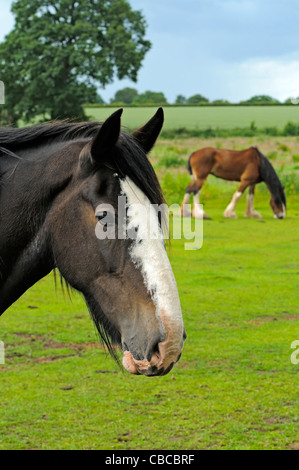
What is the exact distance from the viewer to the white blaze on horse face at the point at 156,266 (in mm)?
1747

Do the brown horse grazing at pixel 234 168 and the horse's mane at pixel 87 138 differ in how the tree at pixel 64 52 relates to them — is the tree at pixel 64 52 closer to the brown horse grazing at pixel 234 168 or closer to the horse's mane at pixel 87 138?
the brown horse grazing at pixel 234 168

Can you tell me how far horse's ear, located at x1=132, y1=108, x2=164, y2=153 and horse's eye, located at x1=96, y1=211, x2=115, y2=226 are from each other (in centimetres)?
38

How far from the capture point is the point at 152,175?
2035 mm

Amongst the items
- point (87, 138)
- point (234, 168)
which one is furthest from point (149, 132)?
point (234, 168)

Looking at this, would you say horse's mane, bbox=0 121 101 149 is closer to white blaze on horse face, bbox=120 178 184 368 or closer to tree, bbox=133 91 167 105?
white blaze on horse face, bbox=120 178 184 368

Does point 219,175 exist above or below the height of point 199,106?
below

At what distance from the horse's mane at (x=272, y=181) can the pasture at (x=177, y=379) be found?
7.04 meters

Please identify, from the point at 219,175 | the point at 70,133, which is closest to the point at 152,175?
the point at 70,133

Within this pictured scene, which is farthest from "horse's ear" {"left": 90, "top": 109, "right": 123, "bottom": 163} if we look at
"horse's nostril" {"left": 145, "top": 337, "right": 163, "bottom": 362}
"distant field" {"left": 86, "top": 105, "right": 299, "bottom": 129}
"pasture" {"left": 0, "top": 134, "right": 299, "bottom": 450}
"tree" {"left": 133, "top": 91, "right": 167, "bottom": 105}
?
"tree" {"left": 133, "top": 91, "right": 167, "bottom": 105}

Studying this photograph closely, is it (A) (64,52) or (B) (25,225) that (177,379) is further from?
(A) (64,52)

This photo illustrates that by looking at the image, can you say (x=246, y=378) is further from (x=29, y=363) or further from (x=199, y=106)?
(x=199, y=106)

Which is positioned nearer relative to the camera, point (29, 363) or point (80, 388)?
point (80, 388)

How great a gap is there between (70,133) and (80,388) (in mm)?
3193

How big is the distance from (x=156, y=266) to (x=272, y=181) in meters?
15.4
